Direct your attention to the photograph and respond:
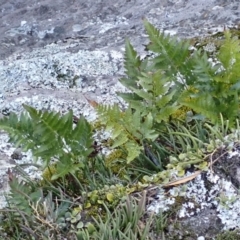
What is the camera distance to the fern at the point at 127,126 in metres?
2.42

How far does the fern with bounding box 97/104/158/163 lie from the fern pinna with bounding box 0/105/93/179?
0.28 ft

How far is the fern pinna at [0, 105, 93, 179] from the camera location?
236cm

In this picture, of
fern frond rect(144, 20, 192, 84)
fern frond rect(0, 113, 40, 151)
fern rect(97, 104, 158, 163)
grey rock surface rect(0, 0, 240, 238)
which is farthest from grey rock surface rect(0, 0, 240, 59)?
fern frond rect(0, 113, 40, 151)

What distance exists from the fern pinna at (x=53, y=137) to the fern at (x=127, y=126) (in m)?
0.09

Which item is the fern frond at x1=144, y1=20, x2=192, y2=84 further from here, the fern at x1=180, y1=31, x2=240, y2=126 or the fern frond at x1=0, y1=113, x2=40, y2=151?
the fern frond at x1=0, y1=113, x2=40, y2=151

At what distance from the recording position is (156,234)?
87.0 inches

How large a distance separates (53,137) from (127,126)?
0.30 m

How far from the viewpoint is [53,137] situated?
240cm

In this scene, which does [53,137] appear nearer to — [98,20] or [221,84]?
[221,84]

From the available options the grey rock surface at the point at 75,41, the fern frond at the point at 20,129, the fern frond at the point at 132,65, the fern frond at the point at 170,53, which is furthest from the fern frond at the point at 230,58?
the fern frond at the point at 20,129

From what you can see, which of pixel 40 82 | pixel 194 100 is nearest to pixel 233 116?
pixel 194 100

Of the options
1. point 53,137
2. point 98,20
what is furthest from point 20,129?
point 98,20

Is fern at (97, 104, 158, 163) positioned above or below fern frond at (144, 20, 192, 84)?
below

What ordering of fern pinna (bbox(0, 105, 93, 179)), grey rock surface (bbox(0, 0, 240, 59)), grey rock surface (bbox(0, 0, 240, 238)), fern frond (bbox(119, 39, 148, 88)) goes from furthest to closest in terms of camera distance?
grey rock surface (bbox(0, 0, 240, 59)) → grey rock surface (bbox(0, 0, 240, 238)) → fern frond (bbox(119, 39, 148, 88)) → fern pinna (bbox(0, 105, 93, 179))
